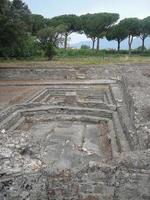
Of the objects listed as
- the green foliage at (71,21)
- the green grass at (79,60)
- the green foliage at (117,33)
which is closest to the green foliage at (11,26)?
the green grass at (79,60)

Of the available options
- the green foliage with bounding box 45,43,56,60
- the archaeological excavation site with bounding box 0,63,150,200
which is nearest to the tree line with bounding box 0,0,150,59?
the green foliage with bounding box 45,43,56,60

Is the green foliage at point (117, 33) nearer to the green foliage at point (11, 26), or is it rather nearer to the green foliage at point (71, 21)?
the green foliage at point (71, 21)

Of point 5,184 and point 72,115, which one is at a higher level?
point 5,184

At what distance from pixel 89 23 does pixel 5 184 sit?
46562mm

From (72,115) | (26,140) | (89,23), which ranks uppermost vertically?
(89,23)

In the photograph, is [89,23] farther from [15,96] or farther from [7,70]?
[15,96]

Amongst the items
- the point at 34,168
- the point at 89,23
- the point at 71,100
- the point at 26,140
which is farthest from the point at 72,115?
the point at 89,23

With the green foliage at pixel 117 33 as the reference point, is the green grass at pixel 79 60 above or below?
below

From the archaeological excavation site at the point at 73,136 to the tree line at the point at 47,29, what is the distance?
118 inches

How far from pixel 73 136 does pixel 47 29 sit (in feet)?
87.5

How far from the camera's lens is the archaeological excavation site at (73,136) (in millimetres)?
5574

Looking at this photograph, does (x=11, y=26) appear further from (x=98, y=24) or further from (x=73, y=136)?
(x=98, y=24)

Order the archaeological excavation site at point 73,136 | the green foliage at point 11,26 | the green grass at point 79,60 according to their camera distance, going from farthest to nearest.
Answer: the green grass at point 79,60 → the green foliage at point 11,26 → the archaeological excavation site at point 73,136

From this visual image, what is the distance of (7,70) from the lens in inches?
1064
